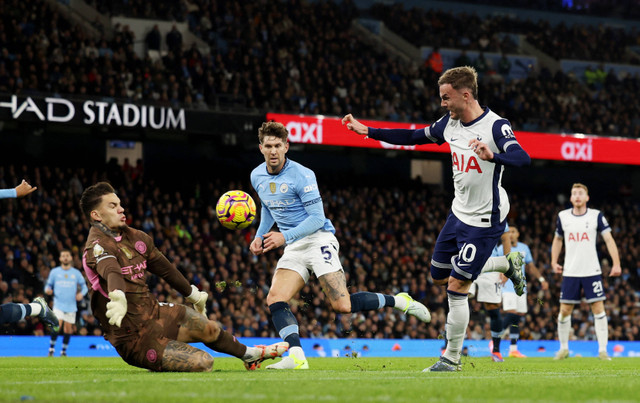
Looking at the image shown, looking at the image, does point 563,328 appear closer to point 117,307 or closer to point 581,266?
point 581,266

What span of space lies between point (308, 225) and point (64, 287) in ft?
31.3

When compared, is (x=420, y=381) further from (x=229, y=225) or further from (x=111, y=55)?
(x=111, y=55)

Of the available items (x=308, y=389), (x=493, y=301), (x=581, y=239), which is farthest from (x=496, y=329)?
(x=308, y=389)

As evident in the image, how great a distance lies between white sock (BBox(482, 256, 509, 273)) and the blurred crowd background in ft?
25.3

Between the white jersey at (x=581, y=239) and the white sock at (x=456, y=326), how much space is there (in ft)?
20.5

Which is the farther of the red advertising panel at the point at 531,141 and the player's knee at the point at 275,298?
the red advertising panel at the point at 531,141

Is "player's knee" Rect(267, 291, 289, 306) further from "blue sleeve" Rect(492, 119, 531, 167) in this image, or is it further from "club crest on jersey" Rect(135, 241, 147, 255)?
"blue sleeve" Rect(492, 119, 531, 167)

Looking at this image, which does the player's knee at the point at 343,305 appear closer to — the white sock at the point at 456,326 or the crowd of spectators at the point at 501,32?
the white sock at the point at 456,326

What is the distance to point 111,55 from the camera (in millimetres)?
23203

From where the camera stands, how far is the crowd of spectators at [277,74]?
21875 millimetres

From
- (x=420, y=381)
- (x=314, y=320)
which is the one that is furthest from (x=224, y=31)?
(x=420, y=381)

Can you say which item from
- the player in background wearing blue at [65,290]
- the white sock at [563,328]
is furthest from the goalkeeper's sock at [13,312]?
the white sock at [563,328]

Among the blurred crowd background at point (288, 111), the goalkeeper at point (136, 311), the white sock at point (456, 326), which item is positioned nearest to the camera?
the goalkeeper at point (136, 311)

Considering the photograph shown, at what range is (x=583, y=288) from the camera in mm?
13602
